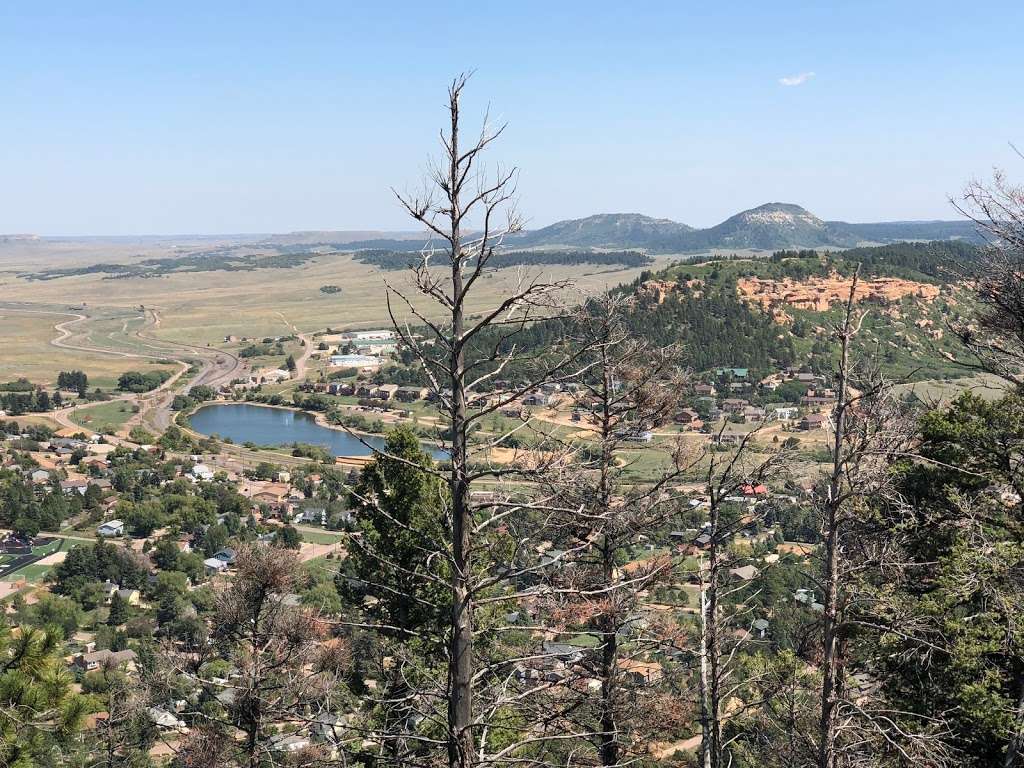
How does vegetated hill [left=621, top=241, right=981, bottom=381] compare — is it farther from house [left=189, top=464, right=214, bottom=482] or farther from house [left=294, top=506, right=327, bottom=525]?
house [left=189, top=464, right=214, bottom=482]

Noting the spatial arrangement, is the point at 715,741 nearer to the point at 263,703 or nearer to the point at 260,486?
the point at 263,703

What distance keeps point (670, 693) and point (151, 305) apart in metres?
175

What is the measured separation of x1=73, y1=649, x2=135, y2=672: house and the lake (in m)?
29.6

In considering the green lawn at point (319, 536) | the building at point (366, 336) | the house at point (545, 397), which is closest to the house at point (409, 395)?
the building at point (366, 336)

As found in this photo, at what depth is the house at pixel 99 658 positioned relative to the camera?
26.5 metres

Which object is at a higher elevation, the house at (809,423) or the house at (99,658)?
the house at (809,423)

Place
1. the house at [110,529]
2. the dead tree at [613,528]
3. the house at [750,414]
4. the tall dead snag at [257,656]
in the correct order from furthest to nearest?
the house at [750,414], the house at [110,529], the tall dead snag at [257,656], the dead tree at [613,528]

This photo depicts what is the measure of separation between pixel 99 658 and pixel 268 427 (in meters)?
42.9

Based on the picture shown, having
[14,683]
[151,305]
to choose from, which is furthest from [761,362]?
[151,305]

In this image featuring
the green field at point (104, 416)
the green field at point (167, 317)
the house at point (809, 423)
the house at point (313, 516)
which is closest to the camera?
the house at point (313, 516)

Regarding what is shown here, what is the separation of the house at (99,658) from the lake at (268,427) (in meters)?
29.6

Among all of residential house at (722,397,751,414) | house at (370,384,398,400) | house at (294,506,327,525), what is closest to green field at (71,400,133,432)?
house at (370,384,398,400)

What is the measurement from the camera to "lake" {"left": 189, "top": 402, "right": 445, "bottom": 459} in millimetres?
64188

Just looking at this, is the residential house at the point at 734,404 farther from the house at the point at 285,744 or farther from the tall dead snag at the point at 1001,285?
the tall dead snag at the point at 1001,285
